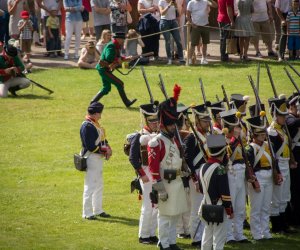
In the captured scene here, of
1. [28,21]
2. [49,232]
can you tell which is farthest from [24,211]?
[28,21]

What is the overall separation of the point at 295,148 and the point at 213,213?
2.89 m

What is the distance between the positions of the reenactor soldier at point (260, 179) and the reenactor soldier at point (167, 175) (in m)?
1.30

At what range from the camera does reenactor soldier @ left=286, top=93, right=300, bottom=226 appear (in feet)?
49.8

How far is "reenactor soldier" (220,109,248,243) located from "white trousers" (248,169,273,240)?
259 millimetres

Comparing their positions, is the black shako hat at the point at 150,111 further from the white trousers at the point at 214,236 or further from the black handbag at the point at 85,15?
the black handbag at the point at 85,15

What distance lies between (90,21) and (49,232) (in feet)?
61.8

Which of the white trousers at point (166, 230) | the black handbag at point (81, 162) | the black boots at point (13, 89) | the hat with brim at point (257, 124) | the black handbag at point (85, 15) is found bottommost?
the black boots at point (13, 89)

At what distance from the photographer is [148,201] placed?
14344 mm

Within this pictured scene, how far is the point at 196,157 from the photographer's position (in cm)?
1414

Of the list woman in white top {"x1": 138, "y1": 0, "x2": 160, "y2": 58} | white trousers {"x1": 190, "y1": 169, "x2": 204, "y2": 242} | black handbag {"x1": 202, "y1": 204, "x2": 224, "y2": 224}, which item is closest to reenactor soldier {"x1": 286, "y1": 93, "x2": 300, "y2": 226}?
white trousers {"x1": 190, "y1": 169, "x2": 204, "y2": 242}

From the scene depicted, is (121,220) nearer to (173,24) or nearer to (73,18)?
(173,24)

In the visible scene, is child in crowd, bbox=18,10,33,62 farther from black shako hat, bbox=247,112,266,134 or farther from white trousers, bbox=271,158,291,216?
black shako hat, bbox=247,112,266,134

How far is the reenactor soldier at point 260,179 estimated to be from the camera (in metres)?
14.4

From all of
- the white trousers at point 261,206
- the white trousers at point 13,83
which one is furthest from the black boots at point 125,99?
the white trousers at point 261,206
